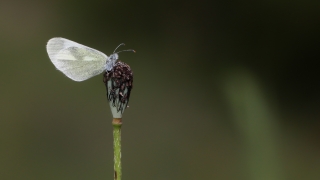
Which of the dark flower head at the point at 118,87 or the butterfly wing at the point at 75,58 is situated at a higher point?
the butterfly wing at the point at 75,58

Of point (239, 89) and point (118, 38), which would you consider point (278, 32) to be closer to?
point (239, 89)

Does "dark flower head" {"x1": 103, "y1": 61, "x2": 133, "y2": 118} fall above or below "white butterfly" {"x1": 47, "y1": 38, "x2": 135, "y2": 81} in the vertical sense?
below

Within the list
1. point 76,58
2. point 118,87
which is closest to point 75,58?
point 76,58

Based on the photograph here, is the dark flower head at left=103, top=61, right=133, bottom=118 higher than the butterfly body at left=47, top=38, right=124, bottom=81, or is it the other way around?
the butterfly body at left=47, top=38, right=124, bottom=81

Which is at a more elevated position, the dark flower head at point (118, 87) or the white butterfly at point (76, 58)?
the white butterfly at point (76, 58)

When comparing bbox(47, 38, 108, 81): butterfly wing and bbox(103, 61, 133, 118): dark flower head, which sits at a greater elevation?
bbox(47, 38, 108, 81): butterfly wing

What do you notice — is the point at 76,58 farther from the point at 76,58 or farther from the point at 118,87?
the point at 118,87
